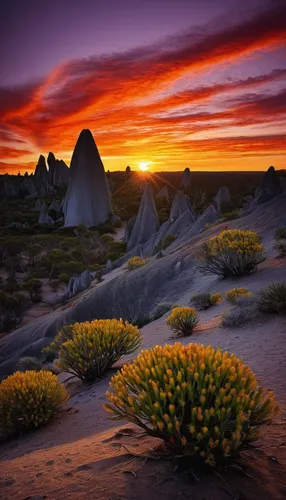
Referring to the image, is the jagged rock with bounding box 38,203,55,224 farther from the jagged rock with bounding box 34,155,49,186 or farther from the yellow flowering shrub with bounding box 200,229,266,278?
the jagged rock with bounding box 34,155,49,186

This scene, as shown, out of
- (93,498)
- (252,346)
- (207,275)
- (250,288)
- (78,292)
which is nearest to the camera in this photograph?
(93,498)

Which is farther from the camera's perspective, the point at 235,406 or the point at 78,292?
the point at 78,292

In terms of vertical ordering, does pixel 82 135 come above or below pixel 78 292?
above

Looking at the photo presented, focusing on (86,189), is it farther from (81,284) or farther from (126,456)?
(126,456)

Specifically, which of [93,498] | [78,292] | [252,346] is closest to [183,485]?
[93,498]

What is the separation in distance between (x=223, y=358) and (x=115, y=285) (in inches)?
572

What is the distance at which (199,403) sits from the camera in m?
2.54

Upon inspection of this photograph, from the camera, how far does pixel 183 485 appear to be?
2402 mm

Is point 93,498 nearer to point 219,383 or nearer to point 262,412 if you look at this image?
point 219,383

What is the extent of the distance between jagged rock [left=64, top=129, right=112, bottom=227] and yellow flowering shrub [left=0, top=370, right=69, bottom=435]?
2285 inches

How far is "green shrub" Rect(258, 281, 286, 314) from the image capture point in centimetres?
650

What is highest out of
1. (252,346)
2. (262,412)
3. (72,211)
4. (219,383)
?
(72,211)

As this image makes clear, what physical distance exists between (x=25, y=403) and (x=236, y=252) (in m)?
7.32

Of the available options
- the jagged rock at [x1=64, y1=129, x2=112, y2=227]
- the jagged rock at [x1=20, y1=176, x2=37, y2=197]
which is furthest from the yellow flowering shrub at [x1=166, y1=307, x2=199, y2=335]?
the jagged rock at [x1=20, y1=176, x2=37, y2=197]
